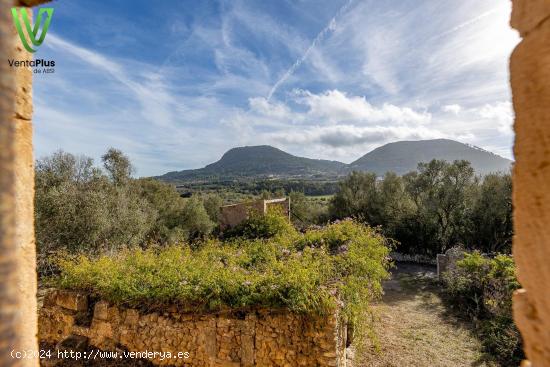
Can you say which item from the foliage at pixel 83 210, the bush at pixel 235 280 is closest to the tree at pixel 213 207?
the foliage at pixel 83 210

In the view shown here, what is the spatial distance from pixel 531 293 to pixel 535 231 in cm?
23

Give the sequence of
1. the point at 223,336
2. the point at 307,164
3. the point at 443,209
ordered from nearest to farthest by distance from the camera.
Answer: the point at 223,336, the point at 443,209, the point at 307,164

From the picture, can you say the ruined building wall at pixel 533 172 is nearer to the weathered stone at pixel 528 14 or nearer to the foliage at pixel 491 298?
the weathered stone at pixel 528 14

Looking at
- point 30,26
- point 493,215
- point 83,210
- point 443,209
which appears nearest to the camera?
point 30,26

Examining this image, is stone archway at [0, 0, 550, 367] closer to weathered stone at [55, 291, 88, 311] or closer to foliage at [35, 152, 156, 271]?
weathered stone at [55, 291, 88, 311]

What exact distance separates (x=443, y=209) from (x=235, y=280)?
18.5 m

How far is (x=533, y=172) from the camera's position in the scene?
1.05 metres

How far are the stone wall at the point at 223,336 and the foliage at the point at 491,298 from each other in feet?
15.4

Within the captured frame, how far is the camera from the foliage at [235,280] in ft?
16.1

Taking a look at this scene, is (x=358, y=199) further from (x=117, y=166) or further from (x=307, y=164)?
(x=307, y=164)

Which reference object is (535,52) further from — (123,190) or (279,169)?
(279,169)

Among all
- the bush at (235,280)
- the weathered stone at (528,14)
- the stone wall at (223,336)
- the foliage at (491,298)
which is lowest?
the foliage at (491,298)

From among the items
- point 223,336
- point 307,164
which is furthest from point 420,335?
point 307,164

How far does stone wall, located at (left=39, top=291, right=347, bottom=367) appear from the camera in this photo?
487 cm
